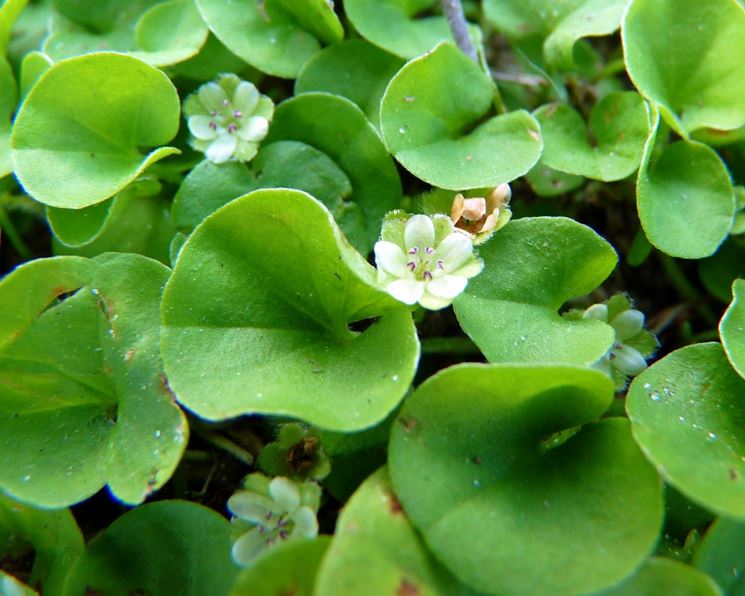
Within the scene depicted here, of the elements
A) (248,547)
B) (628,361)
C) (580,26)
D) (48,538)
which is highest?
(580,26)

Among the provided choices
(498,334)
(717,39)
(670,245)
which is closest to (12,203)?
(498,334)

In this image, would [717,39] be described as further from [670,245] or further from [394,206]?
[394,206]

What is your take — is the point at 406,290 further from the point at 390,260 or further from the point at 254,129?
the point at 254,129

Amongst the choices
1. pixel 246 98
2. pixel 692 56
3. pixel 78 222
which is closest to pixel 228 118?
pixel 246 98

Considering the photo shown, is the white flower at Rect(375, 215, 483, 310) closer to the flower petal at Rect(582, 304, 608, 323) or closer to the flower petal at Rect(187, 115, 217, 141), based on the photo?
the flower petal at Rect(582, 304, 608, 323)

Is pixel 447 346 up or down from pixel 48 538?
up

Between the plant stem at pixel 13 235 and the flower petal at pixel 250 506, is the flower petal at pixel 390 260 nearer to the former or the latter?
the flower petal at pixel 250 506
